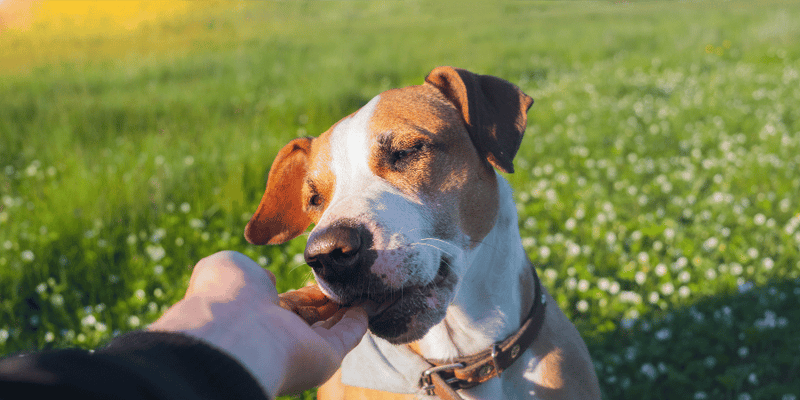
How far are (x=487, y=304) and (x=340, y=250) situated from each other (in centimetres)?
89

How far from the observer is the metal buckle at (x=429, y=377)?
92.1 inches

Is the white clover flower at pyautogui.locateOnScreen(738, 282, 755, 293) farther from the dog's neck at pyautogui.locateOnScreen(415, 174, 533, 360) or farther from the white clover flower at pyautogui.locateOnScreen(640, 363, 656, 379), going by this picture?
the dog's neck at pyautogui.locateOnScreen(415, 174, 533, 360)

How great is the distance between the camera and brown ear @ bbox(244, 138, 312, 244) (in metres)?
2.81

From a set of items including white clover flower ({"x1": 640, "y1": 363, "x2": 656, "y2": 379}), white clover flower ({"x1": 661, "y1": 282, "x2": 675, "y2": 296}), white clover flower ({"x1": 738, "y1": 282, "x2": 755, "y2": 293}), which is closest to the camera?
white clover flower ({"x1": 640, "y1": 363, "x2": 656, "y2": 379})

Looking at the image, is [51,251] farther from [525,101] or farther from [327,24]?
[327,24]

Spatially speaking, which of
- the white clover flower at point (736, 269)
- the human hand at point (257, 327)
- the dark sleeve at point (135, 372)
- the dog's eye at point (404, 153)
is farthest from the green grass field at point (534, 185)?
the dark sleeve at point (135, 372)

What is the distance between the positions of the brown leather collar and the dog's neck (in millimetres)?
53

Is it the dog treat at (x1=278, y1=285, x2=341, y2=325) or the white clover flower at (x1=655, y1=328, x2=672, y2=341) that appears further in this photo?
the white clover flower at (x1=655, y1=328, x2=672, y2=341)

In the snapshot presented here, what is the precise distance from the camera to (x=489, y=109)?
2422mm

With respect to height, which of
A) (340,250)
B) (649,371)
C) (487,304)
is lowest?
(649,371)

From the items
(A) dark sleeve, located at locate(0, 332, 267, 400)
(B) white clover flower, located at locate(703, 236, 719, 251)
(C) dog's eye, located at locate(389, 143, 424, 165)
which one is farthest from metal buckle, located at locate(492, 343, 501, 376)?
(B) white clover flower, located at locate(703, 236, 719, 251)

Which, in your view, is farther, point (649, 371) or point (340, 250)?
point (649, 371)

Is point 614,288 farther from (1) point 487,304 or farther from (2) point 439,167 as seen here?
(2) point 439,167

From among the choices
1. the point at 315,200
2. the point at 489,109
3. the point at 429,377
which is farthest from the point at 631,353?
the point at 315,200
